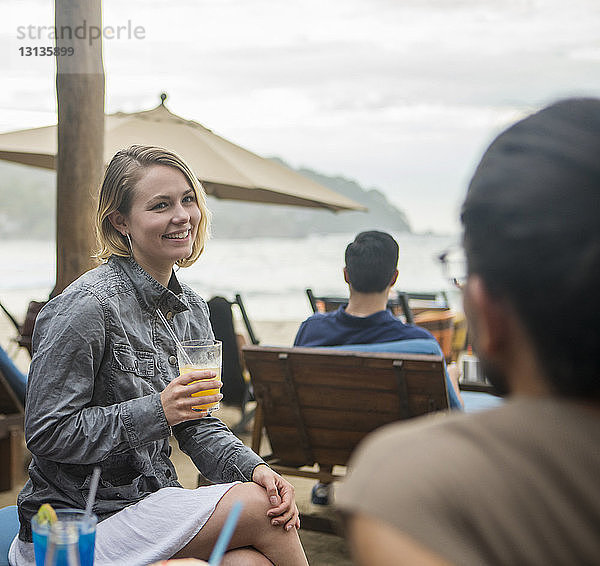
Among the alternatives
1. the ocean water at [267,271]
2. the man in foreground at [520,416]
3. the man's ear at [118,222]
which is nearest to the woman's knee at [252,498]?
the man's ear at [118,222]

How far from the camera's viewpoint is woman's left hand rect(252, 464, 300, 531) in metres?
1.75

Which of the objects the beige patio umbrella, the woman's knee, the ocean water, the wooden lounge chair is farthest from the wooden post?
the ocean water

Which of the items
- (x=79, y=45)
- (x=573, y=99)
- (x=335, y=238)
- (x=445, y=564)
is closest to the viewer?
(x=445, y=564)

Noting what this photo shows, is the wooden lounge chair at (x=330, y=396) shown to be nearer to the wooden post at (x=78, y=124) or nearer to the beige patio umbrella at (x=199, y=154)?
the wooden post at (x=78, y=124)

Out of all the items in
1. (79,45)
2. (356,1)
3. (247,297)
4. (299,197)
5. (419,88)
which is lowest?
(247,297)

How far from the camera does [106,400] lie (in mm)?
1831

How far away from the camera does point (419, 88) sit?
4734cm

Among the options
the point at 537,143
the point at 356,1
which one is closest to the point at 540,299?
the point at 537,143

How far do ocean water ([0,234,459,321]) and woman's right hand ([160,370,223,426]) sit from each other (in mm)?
23650

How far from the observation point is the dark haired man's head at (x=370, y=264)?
135 inches

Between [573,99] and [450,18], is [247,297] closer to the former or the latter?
[450,18]

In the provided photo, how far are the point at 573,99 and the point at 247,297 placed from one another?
33.0 meters

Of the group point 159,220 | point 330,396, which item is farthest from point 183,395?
→ point 330,396

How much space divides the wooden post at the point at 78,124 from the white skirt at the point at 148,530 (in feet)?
6.98
